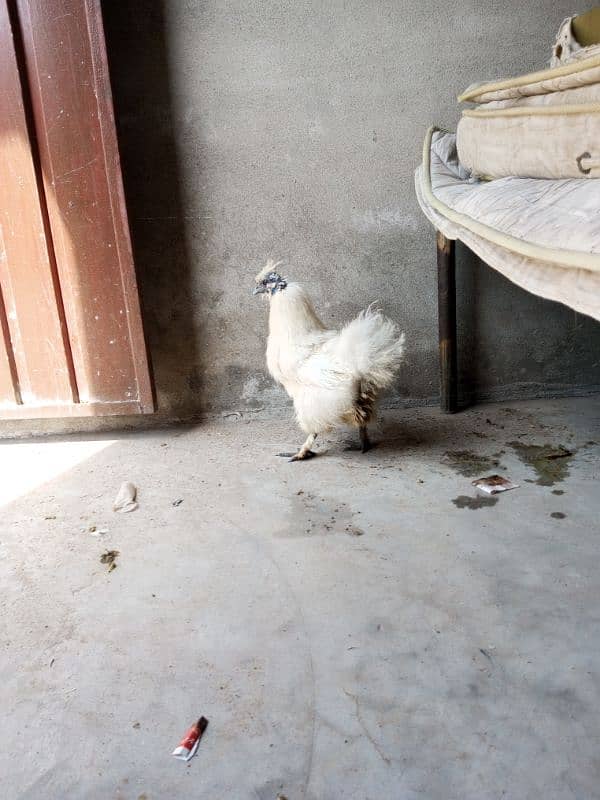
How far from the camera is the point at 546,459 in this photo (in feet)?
11.2

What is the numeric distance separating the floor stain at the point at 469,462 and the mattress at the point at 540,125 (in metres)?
1.41

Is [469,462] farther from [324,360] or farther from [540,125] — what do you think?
[540,125]

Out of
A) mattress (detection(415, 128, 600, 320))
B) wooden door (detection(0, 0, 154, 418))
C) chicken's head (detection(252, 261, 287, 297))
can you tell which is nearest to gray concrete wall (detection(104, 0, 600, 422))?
wooden door (detection(0, 0, 154, 418))

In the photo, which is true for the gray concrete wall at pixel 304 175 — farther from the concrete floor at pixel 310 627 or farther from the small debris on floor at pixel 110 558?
the small debris on floor at pixel 110 558

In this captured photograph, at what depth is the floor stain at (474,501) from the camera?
2.99 meters

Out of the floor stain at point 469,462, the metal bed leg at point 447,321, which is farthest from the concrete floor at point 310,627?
the metal bed leg at point 447,321

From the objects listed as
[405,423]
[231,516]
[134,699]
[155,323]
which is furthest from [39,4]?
[134,699]

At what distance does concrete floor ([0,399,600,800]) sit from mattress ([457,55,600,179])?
56.5 inches

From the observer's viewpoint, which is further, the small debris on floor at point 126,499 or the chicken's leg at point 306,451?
the chicken's leg at point 306,451

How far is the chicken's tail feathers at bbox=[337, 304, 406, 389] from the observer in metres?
3.17

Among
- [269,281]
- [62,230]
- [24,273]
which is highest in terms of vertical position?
[62,230]

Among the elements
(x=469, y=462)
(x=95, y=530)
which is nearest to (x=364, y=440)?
(x=469, y=462)

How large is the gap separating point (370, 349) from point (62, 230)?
1850 mm

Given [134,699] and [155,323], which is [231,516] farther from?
[155,323]
